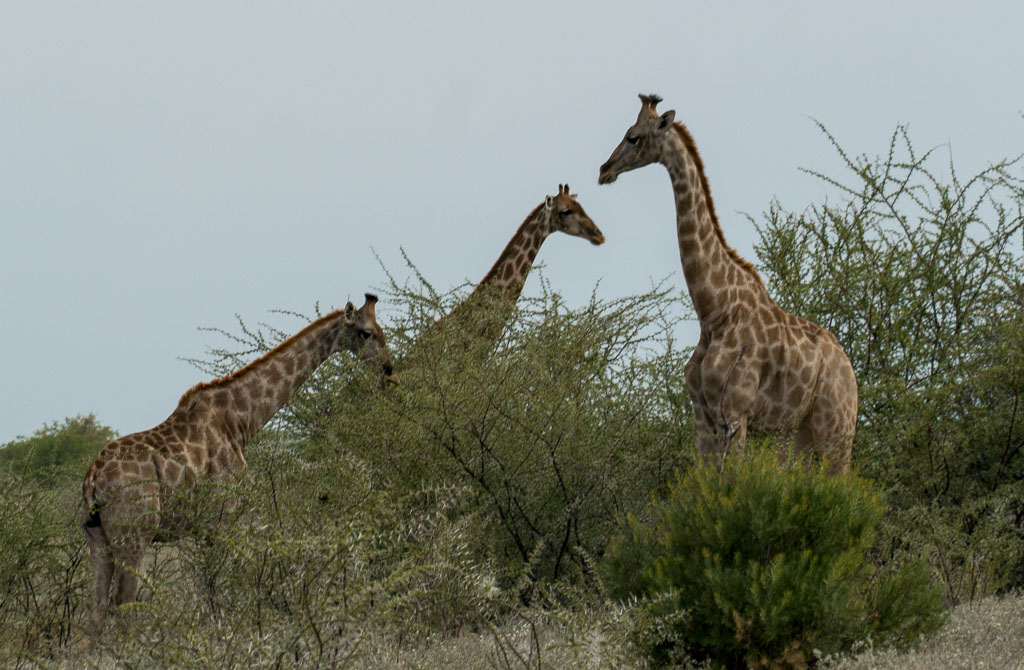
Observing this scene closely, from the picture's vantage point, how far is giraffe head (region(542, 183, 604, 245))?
1284 cm

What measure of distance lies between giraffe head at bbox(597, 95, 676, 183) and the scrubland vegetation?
190 cm

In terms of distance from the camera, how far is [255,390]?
9375 millimetres

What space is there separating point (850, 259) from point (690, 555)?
611 cm

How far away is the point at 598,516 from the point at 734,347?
2.25 m

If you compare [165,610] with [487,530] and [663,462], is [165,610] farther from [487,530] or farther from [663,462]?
[663,462]

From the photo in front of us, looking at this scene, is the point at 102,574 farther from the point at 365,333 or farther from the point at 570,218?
the point at 570,218

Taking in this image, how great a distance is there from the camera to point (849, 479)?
7035 millimetres

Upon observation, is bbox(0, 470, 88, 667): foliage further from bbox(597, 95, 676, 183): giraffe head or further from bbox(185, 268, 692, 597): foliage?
bbox(597, 95, 676, 183): giraffe head

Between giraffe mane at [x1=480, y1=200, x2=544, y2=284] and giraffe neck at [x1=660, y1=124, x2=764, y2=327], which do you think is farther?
giraffe mane at [x1=480, y1=200, x2=544, y2=284]

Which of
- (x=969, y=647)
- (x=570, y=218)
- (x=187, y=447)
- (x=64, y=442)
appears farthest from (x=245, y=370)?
(x=64, y=442)

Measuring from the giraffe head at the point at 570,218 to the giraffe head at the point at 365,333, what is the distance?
11.3 ft

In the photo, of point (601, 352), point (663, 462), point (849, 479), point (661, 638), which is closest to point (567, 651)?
point (661, 638)

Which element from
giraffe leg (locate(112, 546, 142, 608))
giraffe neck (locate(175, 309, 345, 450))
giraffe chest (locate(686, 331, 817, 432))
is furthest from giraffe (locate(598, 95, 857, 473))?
giraffe leg (locate(112, 546, 142, 608))

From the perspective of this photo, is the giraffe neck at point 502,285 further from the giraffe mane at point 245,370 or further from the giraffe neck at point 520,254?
the giraffe mane at point 245,370
